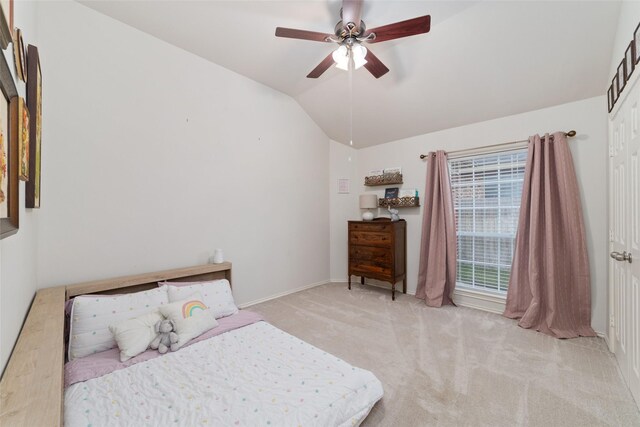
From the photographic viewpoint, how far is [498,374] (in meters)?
1.91

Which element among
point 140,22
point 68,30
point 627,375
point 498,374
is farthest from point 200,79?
point 627,375

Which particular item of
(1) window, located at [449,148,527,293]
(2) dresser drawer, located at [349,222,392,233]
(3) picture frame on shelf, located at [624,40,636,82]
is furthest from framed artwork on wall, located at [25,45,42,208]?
(1) window, located at [449,148,527,293]

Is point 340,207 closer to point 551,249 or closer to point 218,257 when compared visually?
point 218,257

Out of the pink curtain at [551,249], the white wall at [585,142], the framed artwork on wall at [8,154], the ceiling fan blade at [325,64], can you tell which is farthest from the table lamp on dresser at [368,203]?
the framed artwork on wall at [8,154]

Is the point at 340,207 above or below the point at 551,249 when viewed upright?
above

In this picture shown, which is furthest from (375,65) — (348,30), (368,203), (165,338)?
(165,338)

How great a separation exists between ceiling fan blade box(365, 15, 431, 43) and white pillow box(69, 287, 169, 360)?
265 cm

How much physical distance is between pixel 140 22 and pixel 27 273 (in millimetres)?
2250

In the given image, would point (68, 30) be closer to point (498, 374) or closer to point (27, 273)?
Answer: point (27, 273)

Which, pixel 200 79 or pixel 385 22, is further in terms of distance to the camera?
pixel 200 79

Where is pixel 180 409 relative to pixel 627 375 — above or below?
above

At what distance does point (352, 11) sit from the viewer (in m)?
1.87

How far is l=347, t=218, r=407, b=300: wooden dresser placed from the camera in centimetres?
359

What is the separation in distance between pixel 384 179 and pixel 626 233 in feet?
8.38
